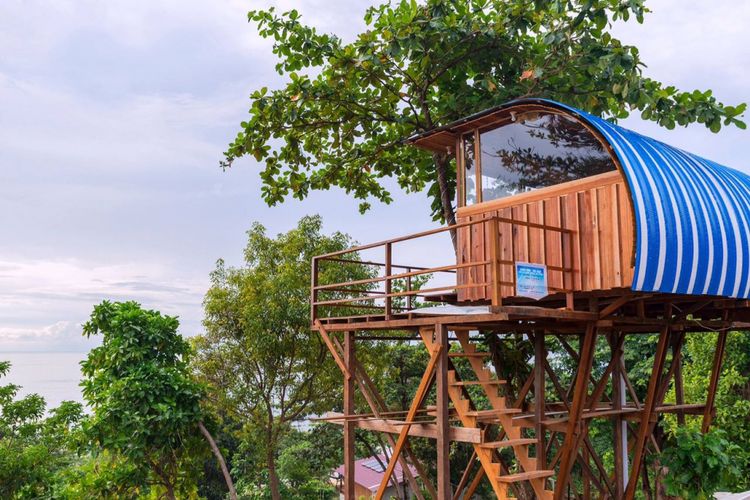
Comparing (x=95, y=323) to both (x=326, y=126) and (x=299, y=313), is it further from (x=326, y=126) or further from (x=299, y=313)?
(x=326, y=126)

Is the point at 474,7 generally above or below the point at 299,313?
above

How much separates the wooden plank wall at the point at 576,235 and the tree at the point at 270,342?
7229mm

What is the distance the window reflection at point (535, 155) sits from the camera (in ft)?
32.4

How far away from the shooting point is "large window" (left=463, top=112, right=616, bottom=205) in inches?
390

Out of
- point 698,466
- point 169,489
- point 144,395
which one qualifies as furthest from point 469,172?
point 169,489

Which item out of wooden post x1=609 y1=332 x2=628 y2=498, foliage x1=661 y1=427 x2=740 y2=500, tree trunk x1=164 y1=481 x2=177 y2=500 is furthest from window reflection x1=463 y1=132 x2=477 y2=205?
tree trunk x1=164 y1=481 x2=177 y2=500

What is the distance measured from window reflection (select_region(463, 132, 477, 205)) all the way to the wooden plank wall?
436mm

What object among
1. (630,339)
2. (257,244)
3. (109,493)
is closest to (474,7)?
(257,244)

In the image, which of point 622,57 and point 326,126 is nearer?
point 622,57

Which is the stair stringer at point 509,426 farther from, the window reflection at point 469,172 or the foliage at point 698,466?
the foliage at point 698,466

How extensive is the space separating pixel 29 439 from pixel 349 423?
11145 millimetres

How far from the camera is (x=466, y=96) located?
15.0 meters

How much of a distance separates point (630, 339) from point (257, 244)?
50.4 ft

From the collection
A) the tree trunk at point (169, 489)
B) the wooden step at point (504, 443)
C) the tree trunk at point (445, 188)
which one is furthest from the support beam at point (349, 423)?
the tree trunk at point (169, 489)
